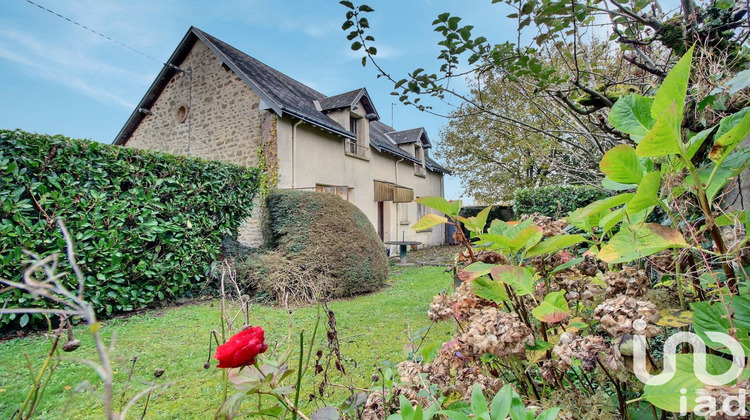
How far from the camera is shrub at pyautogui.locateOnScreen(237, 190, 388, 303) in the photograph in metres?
7.33

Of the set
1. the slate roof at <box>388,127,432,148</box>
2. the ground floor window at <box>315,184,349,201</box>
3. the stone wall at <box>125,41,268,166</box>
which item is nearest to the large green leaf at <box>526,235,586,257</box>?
the stone wall at <box>125,41,268,166</box>

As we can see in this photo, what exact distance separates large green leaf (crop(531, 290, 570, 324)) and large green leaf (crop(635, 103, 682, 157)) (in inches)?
16.4

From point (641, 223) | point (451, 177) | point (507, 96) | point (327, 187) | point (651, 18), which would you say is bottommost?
point (641, 223)

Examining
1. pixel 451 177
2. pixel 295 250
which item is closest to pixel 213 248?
pixel 295 250

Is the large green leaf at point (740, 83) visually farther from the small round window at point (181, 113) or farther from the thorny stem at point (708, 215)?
the small round window at point (181, 113)

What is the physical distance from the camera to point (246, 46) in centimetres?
1478

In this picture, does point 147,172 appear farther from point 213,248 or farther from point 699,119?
point 699,119

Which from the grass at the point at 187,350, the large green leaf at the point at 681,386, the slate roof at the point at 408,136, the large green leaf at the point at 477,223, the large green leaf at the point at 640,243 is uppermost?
the slate roof at the point at 408,136

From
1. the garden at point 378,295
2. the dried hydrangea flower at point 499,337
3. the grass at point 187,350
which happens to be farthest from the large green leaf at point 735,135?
the grass at point 187,350

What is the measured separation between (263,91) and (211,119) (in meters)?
2.55

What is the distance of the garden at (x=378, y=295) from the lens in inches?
29.6

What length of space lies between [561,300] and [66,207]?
6811 mm

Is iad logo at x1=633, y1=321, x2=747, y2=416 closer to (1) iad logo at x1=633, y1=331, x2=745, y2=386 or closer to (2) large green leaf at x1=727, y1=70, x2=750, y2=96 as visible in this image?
(1) iad logo at x1=633, y1=331, x2=745, y2=386

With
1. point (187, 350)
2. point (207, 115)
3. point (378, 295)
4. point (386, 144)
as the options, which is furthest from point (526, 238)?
point (386, 144)
